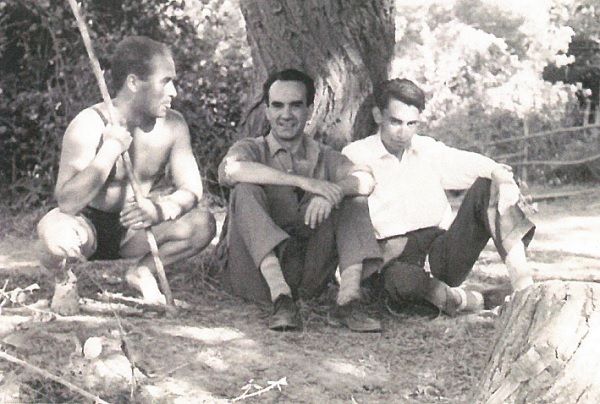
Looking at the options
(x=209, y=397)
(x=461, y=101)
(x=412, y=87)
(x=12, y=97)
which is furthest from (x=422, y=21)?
(x=209, y=397)

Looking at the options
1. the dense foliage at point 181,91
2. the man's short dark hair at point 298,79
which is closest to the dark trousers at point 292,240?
the man's short dark hair at point 298,79

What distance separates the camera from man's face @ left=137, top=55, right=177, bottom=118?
179 inches

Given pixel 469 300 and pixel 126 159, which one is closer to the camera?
pixel 126 159

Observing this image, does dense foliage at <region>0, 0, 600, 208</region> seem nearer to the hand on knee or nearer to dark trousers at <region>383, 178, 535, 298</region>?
dark trousers at <region>383, 178, 535, 298</region>

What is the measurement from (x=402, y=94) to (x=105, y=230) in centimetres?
156

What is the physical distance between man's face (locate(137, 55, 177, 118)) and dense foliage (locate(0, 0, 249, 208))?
362 cm

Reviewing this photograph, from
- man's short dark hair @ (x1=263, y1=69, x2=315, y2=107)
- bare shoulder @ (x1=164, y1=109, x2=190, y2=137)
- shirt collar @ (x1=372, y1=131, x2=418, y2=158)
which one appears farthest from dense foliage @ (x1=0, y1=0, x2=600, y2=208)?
bare shoulder @ (x1=164, y1=109, x2=190, y2=137)

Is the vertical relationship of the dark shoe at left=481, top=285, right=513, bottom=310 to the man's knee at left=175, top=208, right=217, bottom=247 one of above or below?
below

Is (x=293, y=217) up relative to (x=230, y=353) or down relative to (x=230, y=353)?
up

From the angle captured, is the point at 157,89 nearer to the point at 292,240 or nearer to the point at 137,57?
the point at 137,57

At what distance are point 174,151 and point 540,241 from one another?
3.68 meters

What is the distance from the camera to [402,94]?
4707 mm

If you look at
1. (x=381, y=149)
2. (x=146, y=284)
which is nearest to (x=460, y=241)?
(x=381, y=149)

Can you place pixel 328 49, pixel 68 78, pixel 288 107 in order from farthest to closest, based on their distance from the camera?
pixel 68 78
pixel 328 49
pixel 288 107
